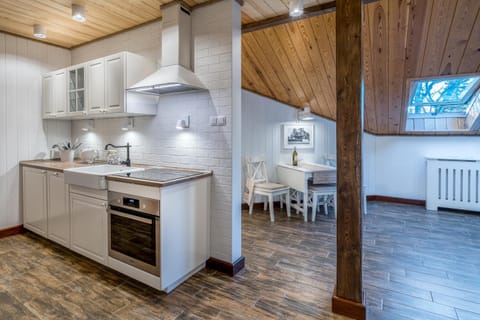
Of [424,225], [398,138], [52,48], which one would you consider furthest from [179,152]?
[398,138]

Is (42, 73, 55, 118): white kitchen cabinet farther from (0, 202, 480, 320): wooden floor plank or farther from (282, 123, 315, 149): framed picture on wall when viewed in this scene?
(282, 123, 315, 149): framed picture on wall

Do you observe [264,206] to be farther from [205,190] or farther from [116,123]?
[116,123]

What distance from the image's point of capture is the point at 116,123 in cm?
355

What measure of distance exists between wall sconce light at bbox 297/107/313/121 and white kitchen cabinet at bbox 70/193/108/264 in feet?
12.0

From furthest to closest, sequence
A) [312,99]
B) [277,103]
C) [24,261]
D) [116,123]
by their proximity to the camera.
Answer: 1. [277,103]
2. [312,99]
3. [116,123]
4. [24,261]

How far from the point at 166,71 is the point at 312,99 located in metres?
2.86

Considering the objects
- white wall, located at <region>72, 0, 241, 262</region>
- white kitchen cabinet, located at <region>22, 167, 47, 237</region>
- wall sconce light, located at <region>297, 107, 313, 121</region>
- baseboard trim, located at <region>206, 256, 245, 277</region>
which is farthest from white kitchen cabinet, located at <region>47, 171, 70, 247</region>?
wall sconce light, located at <region>297, 107, 313, 121</region>

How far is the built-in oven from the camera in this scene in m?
2.17

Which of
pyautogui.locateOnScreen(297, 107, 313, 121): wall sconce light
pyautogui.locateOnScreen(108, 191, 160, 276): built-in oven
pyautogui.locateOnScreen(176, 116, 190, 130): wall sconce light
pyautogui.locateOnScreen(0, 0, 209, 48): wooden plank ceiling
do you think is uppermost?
pyautogui.locateOnScreen(0, 0, 209, 48): wooden plank ceiling

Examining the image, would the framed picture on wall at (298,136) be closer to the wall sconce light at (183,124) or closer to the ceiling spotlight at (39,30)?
the wall sconce light at (183,124)

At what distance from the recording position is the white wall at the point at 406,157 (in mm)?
4715

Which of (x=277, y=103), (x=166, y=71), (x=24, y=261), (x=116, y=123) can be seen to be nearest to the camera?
(x=166, y=71)

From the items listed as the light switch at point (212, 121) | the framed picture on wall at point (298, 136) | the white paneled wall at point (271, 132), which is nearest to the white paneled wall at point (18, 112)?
the light switch at point (212, 121)

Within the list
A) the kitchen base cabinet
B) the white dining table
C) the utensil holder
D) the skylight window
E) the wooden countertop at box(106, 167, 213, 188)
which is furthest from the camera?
the white dining table
